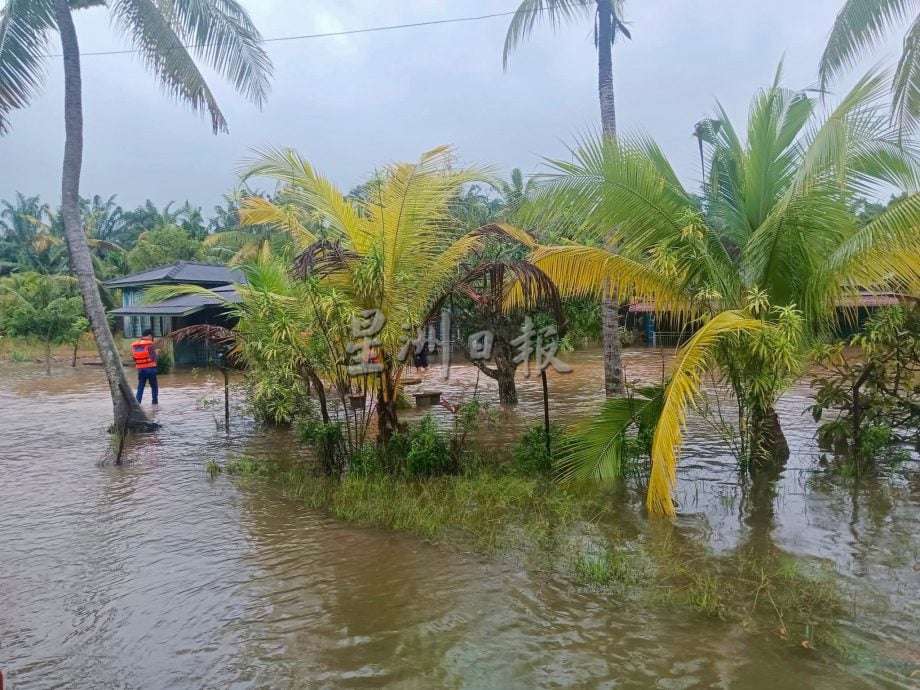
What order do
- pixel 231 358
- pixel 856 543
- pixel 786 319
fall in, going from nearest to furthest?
1. pixel 856 543
2. pixel 786 319
3. pixel 231 358

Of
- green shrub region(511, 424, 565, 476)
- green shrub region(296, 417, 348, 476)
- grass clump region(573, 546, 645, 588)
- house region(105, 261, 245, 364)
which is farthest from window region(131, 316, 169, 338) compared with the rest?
grass clump region(573, 546, 645, 588)

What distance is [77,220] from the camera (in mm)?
9930

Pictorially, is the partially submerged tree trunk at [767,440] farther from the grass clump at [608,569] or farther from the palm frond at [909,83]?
the palm frond at [909,83]

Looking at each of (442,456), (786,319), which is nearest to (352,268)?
(442,456)

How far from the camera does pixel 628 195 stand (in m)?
6.04

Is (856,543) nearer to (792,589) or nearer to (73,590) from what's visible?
(792,589)

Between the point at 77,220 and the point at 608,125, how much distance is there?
8.14 metres

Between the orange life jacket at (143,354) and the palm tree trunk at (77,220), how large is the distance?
1626mm

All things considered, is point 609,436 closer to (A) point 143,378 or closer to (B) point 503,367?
(B) point 503,367

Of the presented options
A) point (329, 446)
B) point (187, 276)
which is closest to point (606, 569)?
point (329, 446)

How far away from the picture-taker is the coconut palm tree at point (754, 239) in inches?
214

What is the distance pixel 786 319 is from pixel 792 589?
2440 mm

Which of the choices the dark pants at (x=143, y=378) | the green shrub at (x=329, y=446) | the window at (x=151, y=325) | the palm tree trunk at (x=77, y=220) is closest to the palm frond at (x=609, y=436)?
the green shrub at (x=329, y=446)

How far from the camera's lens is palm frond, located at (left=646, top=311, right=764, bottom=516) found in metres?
4.74
